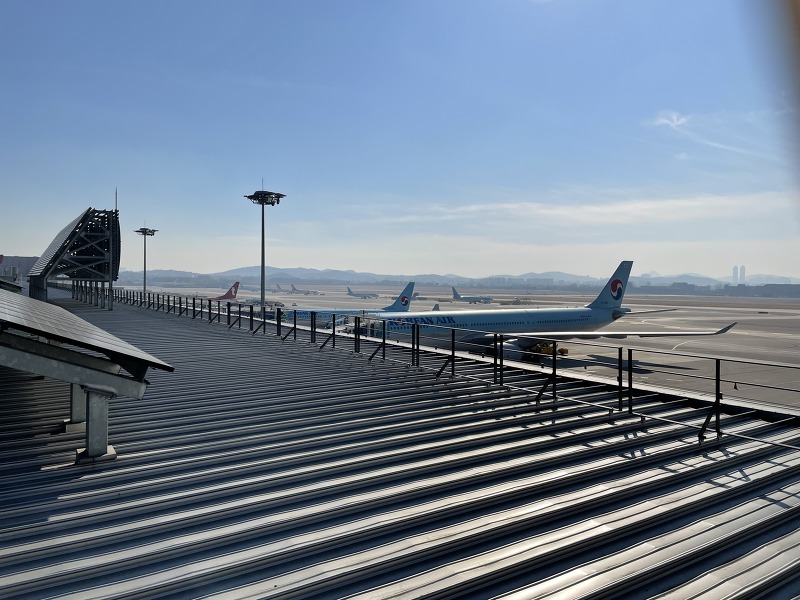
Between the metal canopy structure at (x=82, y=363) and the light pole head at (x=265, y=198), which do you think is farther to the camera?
the light pole head at (x=265, y=198)

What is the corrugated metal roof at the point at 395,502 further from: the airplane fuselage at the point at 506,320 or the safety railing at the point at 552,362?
the airplane fuselage at the point at 506,320

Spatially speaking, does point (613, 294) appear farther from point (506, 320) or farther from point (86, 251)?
point (86, 251)

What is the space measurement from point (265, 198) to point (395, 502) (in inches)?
1191

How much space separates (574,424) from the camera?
7.75 m

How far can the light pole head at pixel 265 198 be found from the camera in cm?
3269

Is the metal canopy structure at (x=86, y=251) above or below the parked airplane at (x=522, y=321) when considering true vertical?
above

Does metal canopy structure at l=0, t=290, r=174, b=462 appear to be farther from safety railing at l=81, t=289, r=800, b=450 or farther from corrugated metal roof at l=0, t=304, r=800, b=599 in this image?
safety railing at l=81, t=289, r=800, b=450

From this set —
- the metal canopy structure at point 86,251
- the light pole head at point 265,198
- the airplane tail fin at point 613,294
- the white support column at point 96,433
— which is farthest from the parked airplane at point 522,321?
the white support column at point 96,433

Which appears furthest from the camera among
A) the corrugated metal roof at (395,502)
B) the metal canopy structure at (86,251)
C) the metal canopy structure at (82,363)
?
the metal canopy structure at (86,251)

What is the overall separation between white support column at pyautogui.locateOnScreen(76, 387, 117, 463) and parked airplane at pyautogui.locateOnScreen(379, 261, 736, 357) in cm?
1997

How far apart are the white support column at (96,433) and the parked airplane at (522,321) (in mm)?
19967

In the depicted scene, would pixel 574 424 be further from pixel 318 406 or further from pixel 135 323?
pixel 135 323

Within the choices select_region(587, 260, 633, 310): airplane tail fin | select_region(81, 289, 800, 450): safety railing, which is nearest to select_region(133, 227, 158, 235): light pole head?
select_region(81, 289, 800, 450): safety railing

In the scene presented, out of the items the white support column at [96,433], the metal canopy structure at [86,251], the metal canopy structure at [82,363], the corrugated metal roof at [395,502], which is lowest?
the corrugated metal roof at [395,502]
